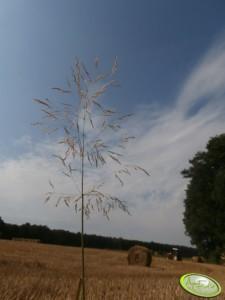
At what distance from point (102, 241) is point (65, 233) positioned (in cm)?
781

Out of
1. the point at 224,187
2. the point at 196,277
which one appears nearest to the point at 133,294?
the point at 196,277

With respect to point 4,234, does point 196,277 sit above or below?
below

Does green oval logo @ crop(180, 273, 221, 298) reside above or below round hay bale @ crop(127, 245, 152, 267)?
below

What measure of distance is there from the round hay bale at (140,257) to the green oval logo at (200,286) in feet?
73.5

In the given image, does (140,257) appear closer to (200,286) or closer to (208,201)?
(208,201)

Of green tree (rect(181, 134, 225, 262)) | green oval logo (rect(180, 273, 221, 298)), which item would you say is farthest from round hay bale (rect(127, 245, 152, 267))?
green oval logo (rect(180, 273, 221, 298))

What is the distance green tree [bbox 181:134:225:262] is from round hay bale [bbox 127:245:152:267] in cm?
343

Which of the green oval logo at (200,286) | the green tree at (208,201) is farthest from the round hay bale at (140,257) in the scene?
the green oval logo at (200,286)

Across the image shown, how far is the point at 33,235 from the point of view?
54688 millimetres

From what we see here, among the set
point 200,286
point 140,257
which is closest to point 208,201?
point 140,257

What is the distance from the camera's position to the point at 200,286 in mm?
2254

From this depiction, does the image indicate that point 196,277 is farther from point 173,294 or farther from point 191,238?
point 191,238

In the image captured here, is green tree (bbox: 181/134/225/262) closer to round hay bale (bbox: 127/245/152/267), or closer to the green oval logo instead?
round hay bale (bbox: 127/245/152/267)

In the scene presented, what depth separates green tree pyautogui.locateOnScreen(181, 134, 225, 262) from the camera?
961 inches
